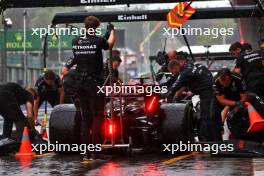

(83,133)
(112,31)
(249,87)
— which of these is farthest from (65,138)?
(249,87)

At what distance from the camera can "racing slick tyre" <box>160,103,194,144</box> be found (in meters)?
11.8

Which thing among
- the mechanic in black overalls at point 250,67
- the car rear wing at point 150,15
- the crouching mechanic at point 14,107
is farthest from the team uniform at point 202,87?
the car rear wing at point 150,15

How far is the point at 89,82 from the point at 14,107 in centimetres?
230

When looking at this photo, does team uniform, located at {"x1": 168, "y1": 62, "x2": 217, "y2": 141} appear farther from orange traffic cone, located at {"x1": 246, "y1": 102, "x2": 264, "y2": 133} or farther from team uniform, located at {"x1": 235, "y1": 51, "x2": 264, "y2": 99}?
team uniform, located at {"x1": 235, "y1": 51, "x2": 264, "y2": 99}

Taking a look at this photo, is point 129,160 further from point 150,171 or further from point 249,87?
point 249,87

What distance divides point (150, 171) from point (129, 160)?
154cm

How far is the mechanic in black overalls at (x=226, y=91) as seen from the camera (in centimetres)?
1232

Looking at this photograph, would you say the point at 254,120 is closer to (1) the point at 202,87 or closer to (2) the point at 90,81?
(1) the point at 202,87

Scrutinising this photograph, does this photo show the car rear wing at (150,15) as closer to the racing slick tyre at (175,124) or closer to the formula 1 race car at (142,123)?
the formula 1 race car at (142,123)

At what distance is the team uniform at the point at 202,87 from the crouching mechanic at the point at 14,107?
7.78ft

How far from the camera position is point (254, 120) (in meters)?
11.7

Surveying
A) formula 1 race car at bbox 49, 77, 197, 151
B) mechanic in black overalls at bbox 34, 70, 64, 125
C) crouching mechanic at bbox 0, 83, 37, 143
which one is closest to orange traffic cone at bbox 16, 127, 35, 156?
formula 1 race car at bbox 49, 77, 197, 151

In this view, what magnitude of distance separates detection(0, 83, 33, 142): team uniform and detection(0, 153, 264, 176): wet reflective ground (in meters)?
1.01

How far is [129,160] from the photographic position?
11125mm
